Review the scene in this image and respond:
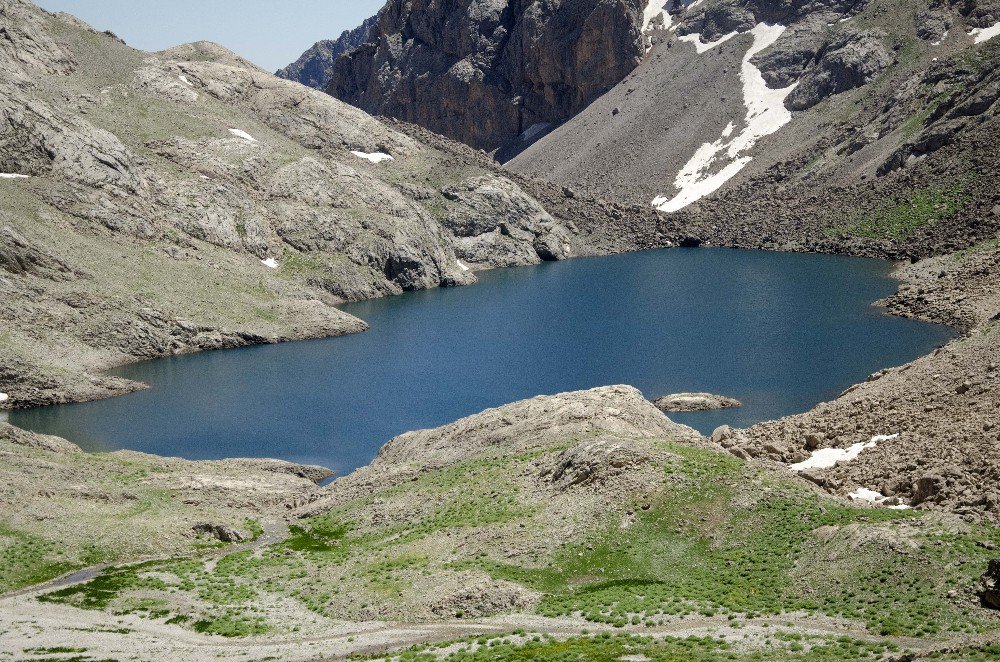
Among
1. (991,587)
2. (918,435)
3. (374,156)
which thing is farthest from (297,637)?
(374,156)

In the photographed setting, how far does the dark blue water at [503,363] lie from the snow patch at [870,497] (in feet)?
96.2

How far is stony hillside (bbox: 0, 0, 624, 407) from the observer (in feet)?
372


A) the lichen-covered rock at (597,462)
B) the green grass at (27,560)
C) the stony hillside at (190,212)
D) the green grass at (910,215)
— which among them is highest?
the stony hillside at (190,212)

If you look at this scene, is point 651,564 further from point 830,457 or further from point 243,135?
point 243,135

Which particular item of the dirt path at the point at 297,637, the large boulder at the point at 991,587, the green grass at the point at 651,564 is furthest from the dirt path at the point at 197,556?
the large boulder at the point at 991,587

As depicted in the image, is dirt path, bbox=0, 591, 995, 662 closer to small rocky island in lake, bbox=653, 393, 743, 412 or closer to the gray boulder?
the gray boulder

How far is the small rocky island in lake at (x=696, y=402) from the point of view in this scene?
278 feet

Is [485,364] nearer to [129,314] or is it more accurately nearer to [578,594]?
[129,314]

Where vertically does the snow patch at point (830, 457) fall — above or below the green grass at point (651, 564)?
below

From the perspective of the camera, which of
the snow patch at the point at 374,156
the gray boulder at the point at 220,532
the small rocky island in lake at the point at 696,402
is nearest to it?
the gray boulder at the point at 220,532

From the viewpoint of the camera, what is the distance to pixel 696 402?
85.3 m

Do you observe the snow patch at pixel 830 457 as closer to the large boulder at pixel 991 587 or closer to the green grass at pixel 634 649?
the large boulder at pixel 991 587

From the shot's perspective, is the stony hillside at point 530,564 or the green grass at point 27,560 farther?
the green grass at point 27,560

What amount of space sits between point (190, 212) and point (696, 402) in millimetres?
84405
